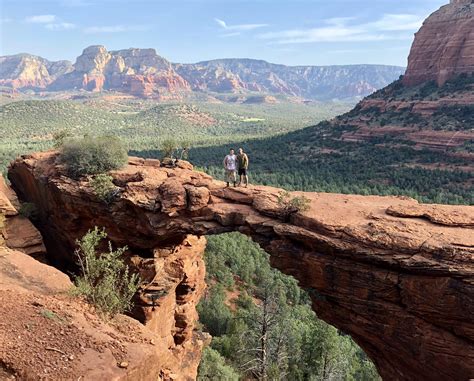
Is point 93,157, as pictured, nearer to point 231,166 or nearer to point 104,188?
point 104,188

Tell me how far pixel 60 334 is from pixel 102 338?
98 centimetres

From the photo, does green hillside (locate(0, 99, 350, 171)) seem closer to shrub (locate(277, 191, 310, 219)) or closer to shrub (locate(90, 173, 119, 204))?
shrub (locate(90, 173, 119, 204))

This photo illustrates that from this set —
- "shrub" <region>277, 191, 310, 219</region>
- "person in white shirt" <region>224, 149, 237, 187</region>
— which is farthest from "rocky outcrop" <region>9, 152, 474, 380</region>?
"person in white shirt" <region>224, 149, 237, 187</region>

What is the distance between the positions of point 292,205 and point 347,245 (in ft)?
9.74

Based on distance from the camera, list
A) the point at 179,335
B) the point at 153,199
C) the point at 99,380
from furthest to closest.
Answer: the point at 179,335
the point at 153,199
the point at 99,380

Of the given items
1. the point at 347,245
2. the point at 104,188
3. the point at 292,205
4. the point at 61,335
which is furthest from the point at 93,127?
the point at 61,335

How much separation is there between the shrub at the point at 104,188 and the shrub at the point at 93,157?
159 centimetres

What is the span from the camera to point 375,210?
1525cm

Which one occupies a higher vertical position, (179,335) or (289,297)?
(179,335)

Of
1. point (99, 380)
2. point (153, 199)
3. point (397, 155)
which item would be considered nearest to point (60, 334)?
point (99, 380)

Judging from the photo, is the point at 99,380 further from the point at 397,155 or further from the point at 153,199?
the point at 397,155

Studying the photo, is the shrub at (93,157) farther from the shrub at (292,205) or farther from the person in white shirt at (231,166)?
the shrub at (292,205)

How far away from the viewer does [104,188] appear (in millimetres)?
18641

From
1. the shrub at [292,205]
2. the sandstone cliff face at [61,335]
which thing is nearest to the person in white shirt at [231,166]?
the shrub at [292,205]
